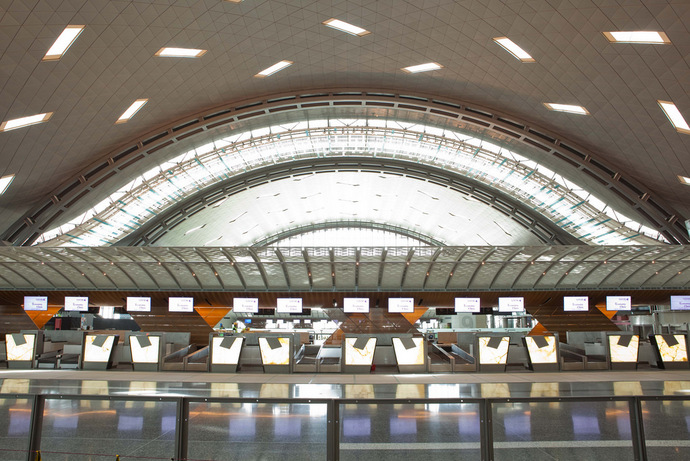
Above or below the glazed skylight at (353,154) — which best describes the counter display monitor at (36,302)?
below

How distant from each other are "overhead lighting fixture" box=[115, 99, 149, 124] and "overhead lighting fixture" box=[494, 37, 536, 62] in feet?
63.3

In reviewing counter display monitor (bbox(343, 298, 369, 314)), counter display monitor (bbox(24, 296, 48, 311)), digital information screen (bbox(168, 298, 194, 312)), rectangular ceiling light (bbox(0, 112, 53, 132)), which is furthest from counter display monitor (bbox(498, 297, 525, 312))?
counter display monitor (bbox(24, 296, 48, 311))

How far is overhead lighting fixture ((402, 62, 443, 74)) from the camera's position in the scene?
2630 centimetres

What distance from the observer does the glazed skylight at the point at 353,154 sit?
37719 millimetres

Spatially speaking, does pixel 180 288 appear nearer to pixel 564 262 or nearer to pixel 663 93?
pixel 564 262

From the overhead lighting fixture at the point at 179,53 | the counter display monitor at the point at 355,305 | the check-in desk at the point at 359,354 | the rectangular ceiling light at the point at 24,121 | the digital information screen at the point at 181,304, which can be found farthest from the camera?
the digital information screen at the point at 181,304

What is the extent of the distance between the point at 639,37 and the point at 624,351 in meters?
13.0

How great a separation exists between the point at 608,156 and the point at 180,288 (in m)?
30.3

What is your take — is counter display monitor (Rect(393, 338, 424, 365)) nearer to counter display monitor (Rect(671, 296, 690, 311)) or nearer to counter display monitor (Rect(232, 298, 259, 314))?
counter display monitor (Rect(232, 298, 259, 314))

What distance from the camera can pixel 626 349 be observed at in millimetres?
20188

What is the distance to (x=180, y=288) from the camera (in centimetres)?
3158

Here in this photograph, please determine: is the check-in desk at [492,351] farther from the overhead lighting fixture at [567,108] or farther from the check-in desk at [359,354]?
the overhead lighting fixture at [567,108]

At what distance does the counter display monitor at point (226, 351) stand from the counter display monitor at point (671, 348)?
18157 mm

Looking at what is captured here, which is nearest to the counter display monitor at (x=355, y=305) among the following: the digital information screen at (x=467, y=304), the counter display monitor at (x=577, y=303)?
the digital information screen at (x=467, y=304)
